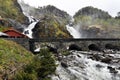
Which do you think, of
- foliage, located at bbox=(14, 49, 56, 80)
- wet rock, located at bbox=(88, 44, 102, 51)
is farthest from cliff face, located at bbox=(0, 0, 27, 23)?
foliage, located at bbox=(14, 49, 56, 80)

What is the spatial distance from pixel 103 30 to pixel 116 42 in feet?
227

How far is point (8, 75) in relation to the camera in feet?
117

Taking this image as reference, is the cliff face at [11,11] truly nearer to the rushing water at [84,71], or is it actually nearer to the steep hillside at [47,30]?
the steep hillside at [47,30]

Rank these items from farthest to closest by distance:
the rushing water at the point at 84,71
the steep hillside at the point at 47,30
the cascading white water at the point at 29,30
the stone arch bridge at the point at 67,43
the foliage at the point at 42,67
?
1. the cascading white water at the point at 29,30
2. the steep hillside at the point at 47,30
3. the stone arch bridge at the point at 67,43
4. the rushing water at the point at 84,71
5. the foliage at the point at 42,67

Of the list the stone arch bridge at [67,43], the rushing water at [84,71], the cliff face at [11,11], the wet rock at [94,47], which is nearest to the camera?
the rushing water at [84,71]

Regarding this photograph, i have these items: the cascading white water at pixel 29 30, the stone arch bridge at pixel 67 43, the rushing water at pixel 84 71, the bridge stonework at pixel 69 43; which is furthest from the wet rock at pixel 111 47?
the rushing water at pixel 84 71

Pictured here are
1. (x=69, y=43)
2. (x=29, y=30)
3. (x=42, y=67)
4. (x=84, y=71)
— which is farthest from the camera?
(x=29, y=30)

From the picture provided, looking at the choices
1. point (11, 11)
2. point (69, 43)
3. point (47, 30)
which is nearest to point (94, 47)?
point (69, 43)

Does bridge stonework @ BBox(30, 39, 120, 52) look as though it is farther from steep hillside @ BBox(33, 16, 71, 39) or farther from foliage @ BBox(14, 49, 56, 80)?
foliage @ BBox(14, 49, 56, 80)

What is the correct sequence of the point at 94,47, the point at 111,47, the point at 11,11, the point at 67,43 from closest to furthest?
the point at 67,43
the point at 94,47
the point at 111,47
the point at 11,11

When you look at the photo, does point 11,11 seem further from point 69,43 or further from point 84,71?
point 84,71

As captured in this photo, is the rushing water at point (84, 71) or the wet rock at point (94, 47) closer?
the rushing water at point (84, 71)

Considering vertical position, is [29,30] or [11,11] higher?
[11,11]

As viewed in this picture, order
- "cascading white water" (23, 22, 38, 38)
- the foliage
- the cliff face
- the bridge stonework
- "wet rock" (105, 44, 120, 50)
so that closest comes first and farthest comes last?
the foliage < the bridge stonework < "wet rock" (105, 44, 120, 50) < "cascading white water" (23, 22, 38, 38) < the cliff face
